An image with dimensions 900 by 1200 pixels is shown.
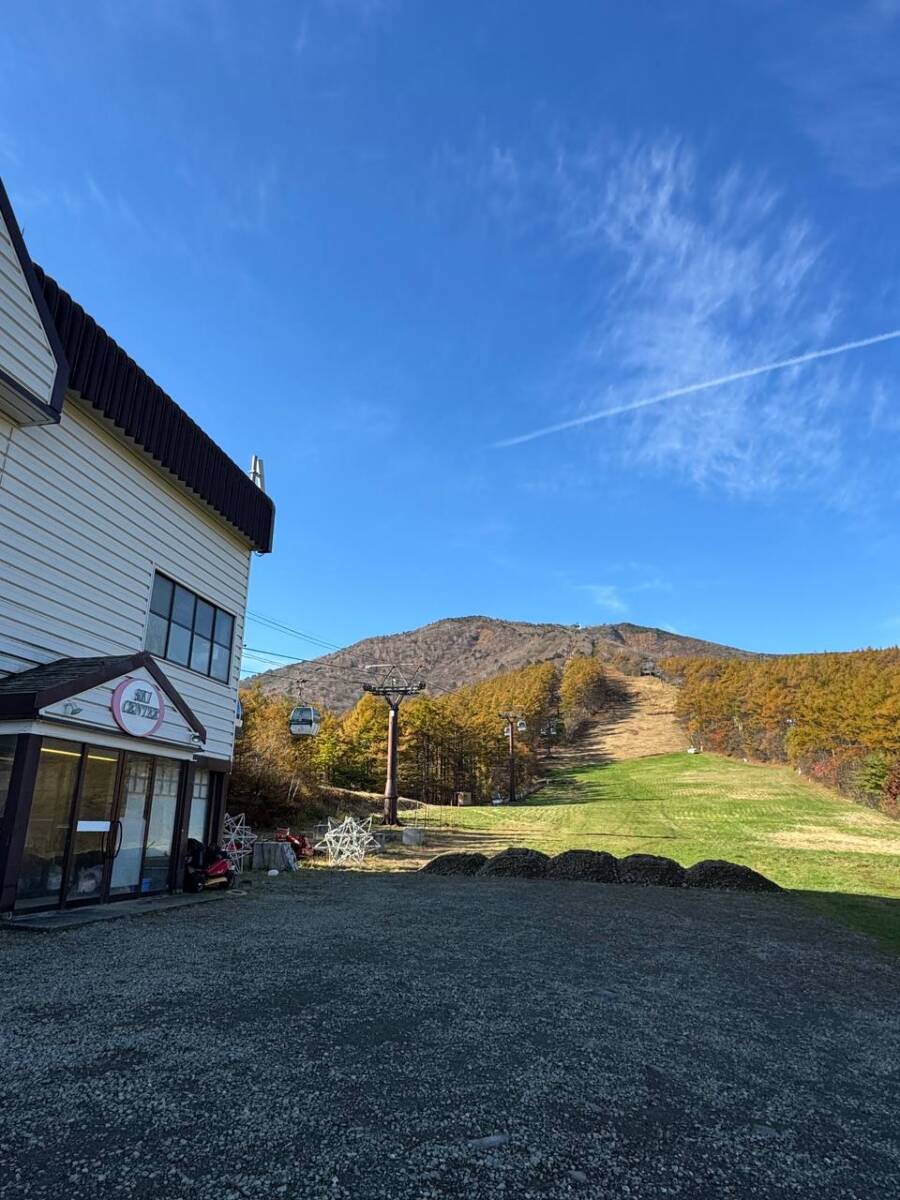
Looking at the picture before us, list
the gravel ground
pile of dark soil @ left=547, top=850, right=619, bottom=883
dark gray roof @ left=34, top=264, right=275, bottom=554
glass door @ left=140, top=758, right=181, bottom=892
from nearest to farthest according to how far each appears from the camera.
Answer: the gravel ground → dark gray roof @ left=34, top=264, right=275, bottom=554 → glass door @ left=140, top=758, right=181, bottom=892 → pile of dark soil @ left=547, top=850, right=619, bottom=883

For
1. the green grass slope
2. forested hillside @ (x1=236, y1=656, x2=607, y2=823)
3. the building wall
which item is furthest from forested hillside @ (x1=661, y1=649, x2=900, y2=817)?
the building wall

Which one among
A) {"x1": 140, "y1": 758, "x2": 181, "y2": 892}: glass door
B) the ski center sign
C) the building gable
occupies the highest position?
the building gable

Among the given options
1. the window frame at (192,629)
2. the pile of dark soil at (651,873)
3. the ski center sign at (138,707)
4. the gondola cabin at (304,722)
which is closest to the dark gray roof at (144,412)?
the window frame at (192,629)

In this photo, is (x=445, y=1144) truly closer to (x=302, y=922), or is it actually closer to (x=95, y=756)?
(x=302, y=922)

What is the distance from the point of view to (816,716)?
58.3m

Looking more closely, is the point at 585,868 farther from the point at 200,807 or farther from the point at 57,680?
the point at 57,680

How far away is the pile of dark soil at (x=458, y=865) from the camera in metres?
15.7

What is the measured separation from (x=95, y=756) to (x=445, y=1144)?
7.73 metres

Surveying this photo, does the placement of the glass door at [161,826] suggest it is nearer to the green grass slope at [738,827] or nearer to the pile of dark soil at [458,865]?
the pile of dark soil at [458,865]

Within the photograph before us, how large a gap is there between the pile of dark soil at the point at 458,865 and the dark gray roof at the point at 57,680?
8722 mm

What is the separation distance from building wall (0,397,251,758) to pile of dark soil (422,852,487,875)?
6384 millimetres

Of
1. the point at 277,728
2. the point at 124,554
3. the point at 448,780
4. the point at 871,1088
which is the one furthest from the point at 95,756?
the point at 448,780

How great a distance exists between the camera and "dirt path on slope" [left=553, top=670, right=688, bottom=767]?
76562mm

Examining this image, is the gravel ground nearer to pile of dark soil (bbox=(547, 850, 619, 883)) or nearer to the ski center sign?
the ski center sign
